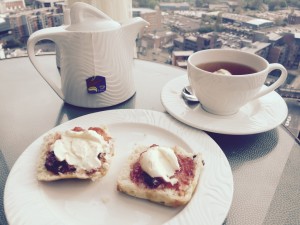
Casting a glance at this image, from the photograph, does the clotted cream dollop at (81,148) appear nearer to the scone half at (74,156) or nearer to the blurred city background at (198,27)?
the scone half at (74,156)

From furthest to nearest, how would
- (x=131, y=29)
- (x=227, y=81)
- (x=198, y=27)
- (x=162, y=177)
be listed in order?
(x=198, y=27) → (x=131, y=29) → (x=227, y=81) → (x=162, y=177)

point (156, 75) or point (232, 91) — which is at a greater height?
point (232, 91)

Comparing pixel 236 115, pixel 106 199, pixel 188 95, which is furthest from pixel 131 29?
pixel 106 199

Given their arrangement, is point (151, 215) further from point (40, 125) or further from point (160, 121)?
point (40, 125)

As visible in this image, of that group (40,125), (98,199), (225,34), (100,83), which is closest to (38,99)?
(40,125)

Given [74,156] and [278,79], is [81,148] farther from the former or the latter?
[278,79]

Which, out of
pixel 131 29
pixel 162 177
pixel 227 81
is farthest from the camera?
pixel 131 29

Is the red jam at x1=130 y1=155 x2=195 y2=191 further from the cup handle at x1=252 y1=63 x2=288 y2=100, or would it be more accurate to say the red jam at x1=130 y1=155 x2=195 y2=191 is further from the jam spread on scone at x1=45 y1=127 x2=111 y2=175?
the cup handle at x1=252 y1=63 x2=288 y2=100
